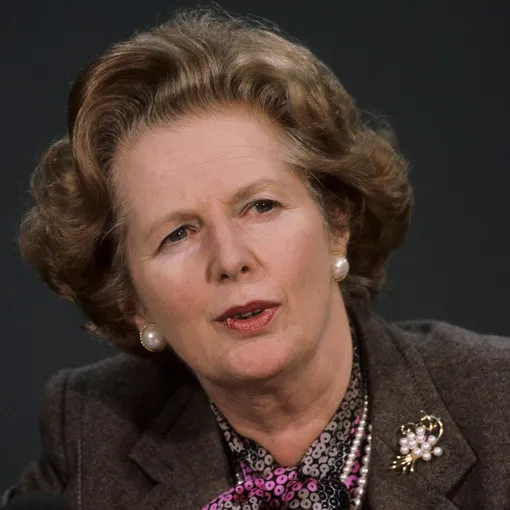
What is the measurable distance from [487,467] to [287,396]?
41cm

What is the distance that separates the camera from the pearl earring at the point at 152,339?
2340 millimetres

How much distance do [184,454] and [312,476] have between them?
0.31 m

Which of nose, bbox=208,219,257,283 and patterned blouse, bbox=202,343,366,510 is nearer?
nose, bbox=208,219,257,283

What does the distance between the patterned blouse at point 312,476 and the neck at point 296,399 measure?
22 millimetres

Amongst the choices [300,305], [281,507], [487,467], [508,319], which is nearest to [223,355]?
[300,305]

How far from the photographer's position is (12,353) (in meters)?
3.06

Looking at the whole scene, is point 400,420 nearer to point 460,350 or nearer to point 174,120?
point 460,350

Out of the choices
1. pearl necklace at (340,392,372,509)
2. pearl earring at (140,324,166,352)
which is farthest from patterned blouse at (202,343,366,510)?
pearl earring at (140,324,166,352)

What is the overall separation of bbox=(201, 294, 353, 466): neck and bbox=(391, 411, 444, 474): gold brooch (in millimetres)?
162

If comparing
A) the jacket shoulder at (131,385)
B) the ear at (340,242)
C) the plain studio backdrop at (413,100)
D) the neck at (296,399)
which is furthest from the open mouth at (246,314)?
the plain studio backdrop at (413,100)

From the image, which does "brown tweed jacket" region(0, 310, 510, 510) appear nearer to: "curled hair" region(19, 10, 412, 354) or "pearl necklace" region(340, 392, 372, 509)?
"pearl necklace" region(340, 392, 372, 509)

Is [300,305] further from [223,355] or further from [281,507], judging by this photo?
[281,507]

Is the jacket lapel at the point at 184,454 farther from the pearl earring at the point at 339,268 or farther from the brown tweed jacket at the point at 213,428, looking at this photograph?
the pearl earring at the point at 339,268

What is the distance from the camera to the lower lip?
2.05 m
